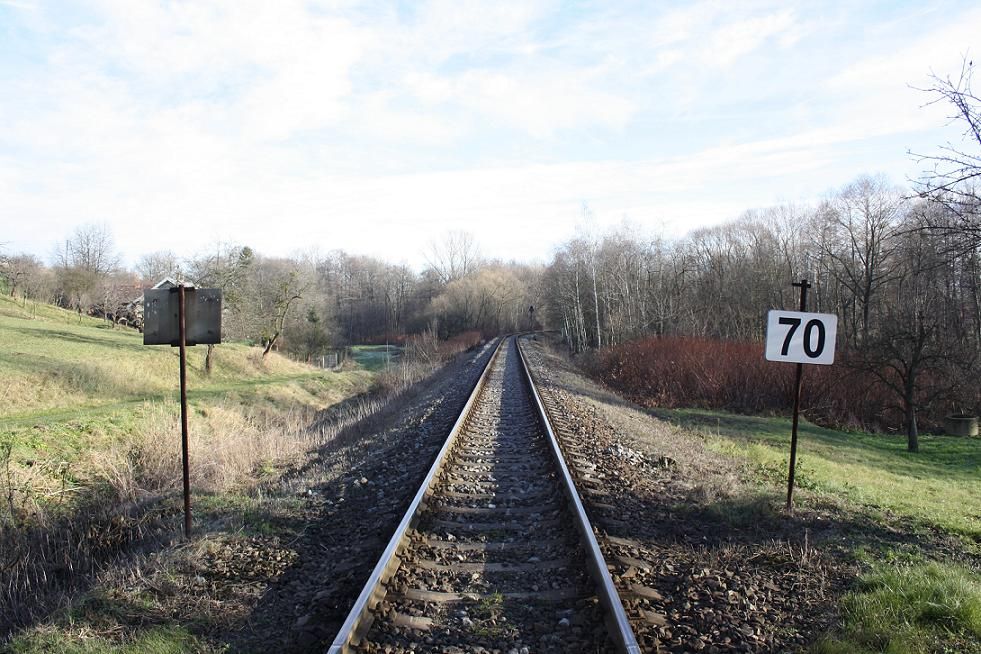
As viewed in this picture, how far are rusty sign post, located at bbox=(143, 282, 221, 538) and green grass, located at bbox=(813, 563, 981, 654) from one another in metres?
5.68

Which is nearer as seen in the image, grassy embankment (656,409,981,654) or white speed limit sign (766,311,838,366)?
grassy embankment (656,409,981,654)

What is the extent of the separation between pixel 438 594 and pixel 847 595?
9.35ft

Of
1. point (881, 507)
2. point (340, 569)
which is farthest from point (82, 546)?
point (881, 507)

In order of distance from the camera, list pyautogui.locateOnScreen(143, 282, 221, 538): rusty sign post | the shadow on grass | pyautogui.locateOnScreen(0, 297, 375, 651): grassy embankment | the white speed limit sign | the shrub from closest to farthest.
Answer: pyautogui.locateOnScreen(143, 282, 221, 538): rusty sign post, the white speed limit sign, pyautogui.locateOnScreen(0, 297, 375, 651): grassy embankment, the shadow on grass, the shrub

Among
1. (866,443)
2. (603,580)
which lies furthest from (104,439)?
(866,443)

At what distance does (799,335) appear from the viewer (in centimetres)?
634

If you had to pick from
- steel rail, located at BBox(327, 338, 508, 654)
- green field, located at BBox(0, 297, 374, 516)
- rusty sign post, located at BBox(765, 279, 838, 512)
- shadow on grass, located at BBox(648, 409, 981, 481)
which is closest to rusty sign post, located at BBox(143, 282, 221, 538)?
steel rail, located at BBox(327, 338, 508, 654)

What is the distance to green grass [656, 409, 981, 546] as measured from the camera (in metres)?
8.37

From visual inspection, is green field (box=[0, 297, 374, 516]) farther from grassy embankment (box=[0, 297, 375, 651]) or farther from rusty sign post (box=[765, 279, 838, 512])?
rusty sign post (box=[765, 279, 838, 512])

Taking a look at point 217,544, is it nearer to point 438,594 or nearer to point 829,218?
point 438,594

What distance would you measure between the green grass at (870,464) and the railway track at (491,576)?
4180 millimetres

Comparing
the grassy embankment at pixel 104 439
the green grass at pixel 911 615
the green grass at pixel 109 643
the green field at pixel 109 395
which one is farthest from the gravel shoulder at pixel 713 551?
the green field at pixel 109 395

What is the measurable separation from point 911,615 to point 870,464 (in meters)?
14.2

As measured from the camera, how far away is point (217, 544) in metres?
5.52
